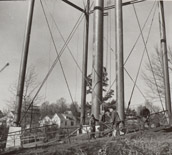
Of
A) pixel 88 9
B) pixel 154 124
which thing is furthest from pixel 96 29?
pixel 154 124

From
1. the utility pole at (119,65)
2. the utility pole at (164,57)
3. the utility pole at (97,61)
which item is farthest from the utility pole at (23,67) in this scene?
the utility pole at (164,57)

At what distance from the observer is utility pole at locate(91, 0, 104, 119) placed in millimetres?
10656

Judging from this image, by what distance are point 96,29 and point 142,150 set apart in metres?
7.41

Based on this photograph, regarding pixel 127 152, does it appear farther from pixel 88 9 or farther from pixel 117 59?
pixel 88 9

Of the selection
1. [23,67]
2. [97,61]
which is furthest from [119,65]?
[23,67]

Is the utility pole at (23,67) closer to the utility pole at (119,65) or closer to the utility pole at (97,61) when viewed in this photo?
the utility pole at (97,61)

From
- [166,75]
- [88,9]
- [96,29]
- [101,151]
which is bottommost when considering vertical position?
[101,151]

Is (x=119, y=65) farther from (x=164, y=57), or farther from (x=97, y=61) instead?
(x=164, y=57)

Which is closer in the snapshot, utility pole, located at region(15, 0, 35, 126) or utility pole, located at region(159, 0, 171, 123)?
utility pole, located at region(15, 0, 35, 126)

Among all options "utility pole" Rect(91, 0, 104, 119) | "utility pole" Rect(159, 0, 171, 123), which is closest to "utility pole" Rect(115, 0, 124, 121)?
"utility pole" Rect(91, 0, 104, 119)

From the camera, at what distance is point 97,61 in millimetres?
10891

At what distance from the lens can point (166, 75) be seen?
1347cm

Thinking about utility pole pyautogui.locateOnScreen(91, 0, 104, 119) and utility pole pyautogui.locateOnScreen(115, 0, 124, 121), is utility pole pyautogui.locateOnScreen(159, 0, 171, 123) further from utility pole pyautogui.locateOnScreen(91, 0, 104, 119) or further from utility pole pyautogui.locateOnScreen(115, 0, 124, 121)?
utility pole pyautogui.locateOnScreen(91, 0, 104, 119)

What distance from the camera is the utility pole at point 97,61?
35.0 ft
